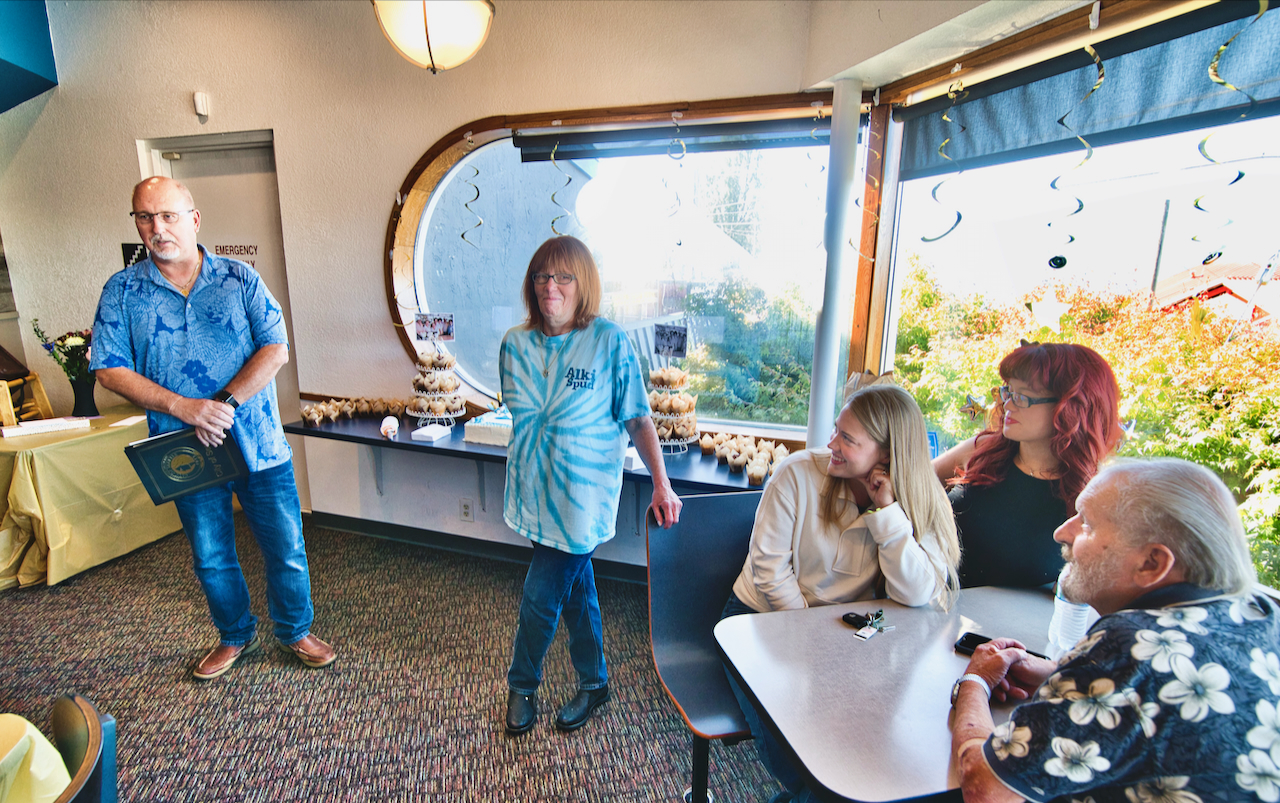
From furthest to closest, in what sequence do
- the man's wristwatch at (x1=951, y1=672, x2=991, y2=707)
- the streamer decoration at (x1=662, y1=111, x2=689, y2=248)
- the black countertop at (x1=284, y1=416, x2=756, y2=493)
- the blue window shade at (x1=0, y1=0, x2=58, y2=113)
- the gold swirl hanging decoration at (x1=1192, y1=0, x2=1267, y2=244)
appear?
the blue window shade at (x1=0, y1=0, x2=58, y2=113) < the streamer decoration at (x1=662, y1=111, x2=689, y2=248) < the black countertop at (x1=284, y1=416, x2=756, y2=493) < the gold swirl hanging decoration at (x1=1192, y1=0, x2=1267, y2=244) < the man's wristwatch at (x1=951, y1=672, x2=991, y2=707)

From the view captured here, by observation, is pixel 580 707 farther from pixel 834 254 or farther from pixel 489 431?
pixel 834 254

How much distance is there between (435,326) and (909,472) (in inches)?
91.7

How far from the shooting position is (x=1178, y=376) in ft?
5.16

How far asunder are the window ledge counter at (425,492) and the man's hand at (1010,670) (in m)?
1.47

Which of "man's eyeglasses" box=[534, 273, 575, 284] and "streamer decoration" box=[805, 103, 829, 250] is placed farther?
"streamer decoration" box=[805, 103, 829, 250]

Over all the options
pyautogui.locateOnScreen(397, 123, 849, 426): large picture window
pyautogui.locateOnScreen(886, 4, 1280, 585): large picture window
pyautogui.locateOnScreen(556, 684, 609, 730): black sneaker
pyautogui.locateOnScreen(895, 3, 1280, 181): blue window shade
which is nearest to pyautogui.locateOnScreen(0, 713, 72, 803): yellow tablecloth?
pyautogui.locateOnScreen(556, 684, 609, 730): black sneaker

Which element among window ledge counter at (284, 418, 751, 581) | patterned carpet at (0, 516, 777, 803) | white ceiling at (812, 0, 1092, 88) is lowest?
patterned carpet at (0, 516, 777, 803)

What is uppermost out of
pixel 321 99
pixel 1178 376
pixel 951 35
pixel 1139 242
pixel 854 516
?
pixel 321 99

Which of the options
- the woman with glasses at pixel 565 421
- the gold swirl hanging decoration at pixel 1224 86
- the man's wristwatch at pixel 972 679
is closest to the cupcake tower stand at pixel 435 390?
the woman with glasses at pixel 565 421

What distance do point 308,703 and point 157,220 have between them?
66.5 inches

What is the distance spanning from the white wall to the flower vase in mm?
748

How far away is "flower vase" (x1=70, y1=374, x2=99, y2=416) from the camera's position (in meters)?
3.31

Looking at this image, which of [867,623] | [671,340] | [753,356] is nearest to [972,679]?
[867,623]

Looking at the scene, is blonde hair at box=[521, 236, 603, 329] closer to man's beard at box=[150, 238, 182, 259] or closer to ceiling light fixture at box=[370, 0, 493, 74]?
ceiling light fixture at box=[370, 0, 493, 74]
